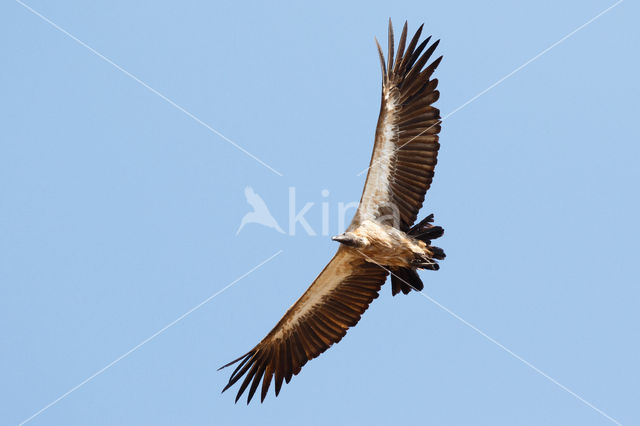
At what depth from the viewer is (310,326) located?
1349 centimetres

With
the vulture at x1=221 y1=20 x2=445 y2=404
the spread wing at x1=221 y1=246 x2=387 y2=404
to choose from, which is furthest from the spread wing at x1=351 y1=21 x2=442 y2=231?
the spread wing at x1=221 y1=246 x2=387 y2=404

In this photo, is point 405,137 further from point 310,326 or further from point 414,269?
point 310,326

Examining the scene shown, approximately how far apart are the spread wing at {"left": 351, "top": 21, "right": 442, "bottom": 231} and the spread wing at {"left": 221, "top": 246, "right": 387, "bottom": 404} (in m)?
1.01

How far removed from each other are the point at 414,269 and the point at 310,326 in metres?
1.97

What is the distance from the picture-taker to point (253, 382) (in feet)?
44.1

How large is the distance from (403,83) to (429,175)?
140cm

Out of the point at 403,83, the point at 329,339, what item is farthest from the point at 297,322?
the point at 403,83

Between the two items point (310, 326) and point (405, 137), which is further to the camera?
point (310, 326)

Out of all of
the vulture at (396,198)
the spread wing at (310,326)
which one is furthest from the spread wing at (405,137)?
the spread wing at (310,326)

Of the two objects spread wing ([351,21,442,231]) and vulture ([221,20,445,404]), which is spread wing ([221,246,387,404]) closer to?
vulture ([221,20,445,404])

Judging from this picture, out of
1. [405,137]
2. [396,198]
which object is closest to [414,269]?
[396,198]

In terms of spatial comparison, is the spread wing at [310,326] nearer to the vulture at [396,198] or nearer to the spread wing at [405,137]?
the vulture at [396,198]

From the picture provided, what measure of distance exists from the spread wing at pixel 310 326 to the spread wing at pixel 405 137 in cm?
101

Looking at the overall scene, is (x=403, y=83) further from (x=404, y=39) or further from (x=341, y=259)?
(x=341, y=259)
